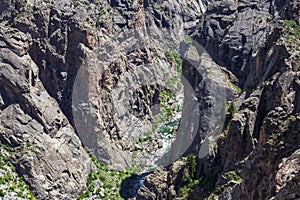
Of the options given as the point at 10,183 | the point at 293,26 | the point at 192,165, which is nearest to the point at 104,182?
the point at 10,183

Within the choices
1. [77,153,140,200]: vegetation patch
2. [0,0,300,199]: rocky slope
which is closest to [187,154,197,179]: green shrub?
[0,0,300,199]: rocky slope

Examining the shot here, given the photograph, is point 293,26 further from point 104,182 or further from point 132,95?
point 132,95

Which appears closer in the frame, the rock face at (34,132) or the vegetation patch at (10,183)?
the vegetation patch at (10,183)

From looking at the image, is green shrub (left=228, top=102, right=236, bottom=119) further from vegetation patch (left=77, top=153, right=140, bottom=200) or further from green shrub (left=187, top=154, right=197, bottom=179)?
vegetation patch (left=77, top=153, right=140, bottom=200)

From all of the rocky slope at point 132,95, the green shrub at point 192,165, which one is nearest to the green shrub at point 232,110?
the rocky slope at point 132,95

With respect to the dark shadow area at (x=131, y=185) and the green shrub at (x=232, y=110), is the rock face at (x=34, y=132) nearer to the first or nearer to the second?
the dark shadow area at (x=131, y=185)
